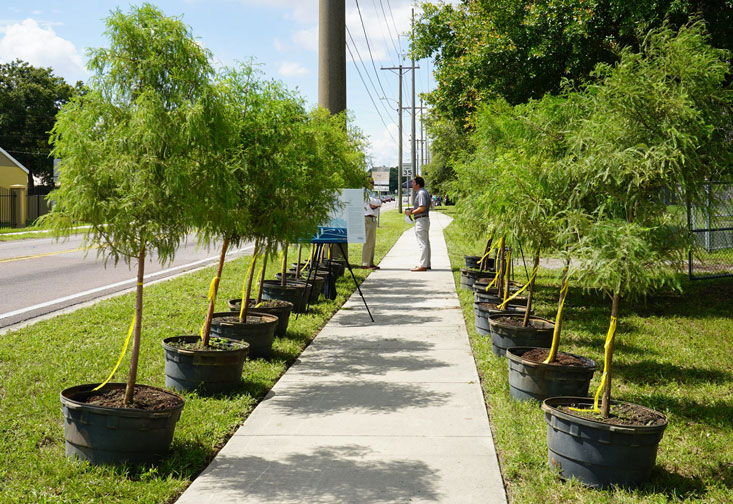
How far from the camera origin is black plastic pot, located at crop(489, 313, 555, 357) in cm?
672

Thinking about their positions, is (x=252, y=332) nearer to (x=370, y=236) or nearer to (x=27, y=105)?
(x=370, y=236)

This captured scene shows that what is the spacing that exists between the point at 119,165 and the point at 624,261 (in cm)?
319

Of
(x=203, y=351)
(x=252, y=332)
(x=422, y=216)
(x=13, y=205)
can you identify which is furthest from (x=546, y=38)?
(x=13, y=205)

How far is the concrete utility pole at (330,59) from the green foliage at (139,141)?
369 inches

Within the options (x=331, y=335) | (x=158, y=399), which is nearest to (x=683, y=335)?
(x=331, y=335)

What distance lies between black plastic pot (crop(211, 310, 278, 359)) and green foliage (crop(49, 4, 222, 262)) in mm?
2306

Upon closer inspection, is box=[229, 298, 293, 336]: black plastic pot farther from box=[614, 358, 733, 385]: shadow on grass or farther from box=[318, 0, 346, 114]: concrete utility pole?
box=[318, 0, 346, 114]: concrete utility pole

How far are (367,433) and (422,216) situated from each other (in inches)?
430

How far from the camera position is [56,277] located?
13.9 meters

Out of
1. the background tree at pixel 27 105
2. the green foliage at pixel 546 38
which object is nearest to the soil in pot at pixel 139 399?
the green foliage at pixel 546 38

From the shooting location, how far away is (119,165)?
13.7ft

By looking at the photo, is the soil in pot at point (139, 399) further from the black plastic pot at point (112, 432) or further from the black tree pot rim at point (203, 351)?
the black tree pot rim at point (203, 351)

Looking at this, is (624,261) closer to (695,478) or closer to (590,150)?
(590,150)

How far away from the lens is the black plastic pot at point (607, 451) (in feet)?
13.1
